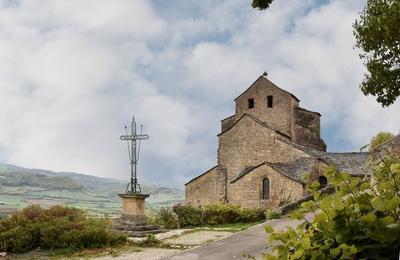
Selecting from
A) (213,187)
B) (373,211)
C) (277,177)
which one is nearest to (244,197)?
(277,177)

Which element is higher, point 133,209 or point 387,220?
point 387,220

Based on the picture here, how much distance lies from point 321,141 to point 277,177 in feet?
44.5

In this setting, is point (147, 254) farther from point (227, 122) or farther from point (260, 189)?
point (227, 122)

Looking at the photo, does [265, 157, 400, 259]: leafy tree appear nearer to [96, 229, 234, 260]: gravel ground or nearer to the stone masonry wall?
[96, 229, 234, 260]: gravel ground

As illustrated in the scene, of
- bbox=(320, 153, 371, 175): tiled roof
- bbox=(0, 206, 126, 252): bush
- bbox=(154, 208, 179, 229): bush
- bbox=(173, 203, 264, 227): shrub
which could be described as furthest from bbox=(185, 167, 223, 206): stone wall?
bbox=(0, 206, 126, 252): bush

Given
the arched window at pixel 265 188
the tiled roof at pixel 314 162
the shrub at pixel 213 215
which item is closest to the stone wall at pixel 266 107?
the tiled roof at pixel 314 162

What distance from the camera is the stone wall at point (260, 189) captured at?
32188 millimetres

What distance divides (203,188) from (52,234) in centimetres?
Result: 2581

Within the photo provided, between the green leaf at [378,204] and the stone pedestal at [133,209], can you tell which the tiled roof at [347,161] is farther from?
the green leaf at [378,204]

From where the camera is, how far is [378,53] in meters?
20.4

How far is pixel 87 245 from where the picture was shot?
15906 millimetres

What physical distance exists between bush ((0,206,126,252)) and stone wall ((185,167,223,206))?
23482 mm

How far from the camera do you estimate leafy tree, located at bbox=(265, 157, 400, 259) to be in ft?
7.97

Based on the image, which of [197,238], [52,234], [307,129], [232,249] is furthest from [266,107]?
[232,249]
